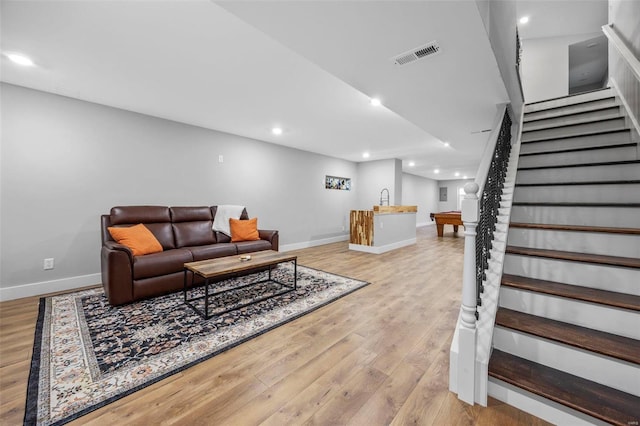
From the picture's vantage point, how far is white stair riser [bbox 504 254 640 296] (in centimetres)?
145

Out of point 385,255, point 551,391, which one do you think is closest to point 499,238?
point 551,391

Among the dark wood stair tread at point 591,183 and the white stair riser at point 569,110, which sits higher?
the white stair riser at point 569,110

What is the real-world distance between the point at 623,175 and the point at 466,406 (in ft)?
8.02

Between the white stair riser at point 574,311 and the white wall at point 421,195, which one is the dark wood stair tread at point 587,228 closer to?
the white stair riser at point 574,311

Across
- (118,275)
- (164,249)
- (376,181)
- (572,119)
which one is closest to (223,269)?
(118,275)

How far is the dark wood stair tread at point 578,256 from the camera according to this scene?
4.79 ft

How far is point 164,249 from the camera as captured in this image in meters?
3.39

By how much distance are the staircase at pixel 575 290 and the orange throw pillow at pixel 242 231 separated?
3342mm

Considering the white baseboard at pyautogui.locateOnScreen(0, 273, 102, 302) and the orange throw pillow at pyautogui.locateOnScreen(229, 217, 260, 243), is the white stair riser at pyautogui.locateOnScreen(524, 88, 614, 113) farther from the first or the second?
→ the white baseboard at pyautogui.locateOnScreen(0, 273, 102, 302)

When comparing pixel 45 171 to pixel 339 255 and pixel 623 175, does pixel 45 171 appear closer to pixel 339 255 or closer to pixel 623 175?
pixel 339 255

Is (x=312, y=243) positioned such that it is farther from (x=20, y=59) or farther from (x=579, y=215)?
(x=20, y=59)

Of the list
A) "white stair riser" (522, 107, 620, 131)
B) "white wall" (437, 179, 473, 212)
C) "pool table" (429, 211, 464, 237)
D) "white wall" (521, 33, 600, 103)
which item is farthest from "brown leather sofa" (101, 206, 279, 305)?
"white wall" (437, 179, 473, 212)

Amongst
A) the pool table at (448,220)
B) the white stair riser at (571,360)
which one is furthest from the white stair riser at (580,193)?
the pool table at (448,220)

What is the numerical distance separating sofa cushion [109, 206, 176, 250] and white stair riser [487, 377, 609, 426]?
149 inches
